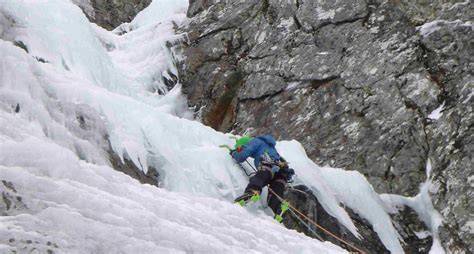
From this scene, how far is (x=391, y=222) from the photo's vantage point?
372 inches

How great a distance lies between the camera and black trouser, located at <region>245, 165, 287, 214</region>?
647cm

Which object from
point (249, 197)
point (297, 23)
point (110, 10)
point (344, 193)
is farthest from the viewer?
point (110, 10)

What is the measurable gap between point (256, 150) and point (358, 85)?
5003 millimetres

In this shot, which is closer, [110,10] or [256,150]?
[256,150]

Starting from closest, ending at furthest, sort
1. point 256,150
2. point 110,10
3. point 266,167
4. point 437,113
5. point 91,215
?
point 91,215, point 266,167, point 256,150, point 437,113, point 110,10

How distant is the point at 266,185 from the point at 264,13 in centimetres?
746

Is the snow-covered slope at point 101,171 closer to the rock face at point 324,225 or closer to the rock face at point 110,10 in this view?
the rock face at point 324,225

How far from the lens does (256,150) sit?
694 centimetres

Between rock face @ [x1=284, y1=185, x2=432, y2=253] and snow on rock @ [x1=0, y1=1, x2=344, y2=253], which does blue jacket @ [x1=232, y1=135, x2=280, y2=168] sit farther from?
rock face @ [x1=284, y1=185, x2=432, y2=253]

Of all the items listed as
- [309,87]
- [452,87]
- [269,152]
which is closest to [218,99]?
[309,87]

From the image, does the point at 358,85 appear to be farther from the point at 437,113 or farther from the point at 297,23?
the point at 297,23

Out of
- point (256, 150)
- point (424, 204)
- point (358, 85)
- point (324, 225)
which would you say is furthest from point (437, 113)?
point (256, 150)

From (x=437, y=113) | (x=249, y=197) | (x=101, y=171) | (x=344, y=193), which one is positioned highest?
(x=101, y=171)

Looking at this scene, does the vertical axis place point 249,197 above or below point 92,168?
below
